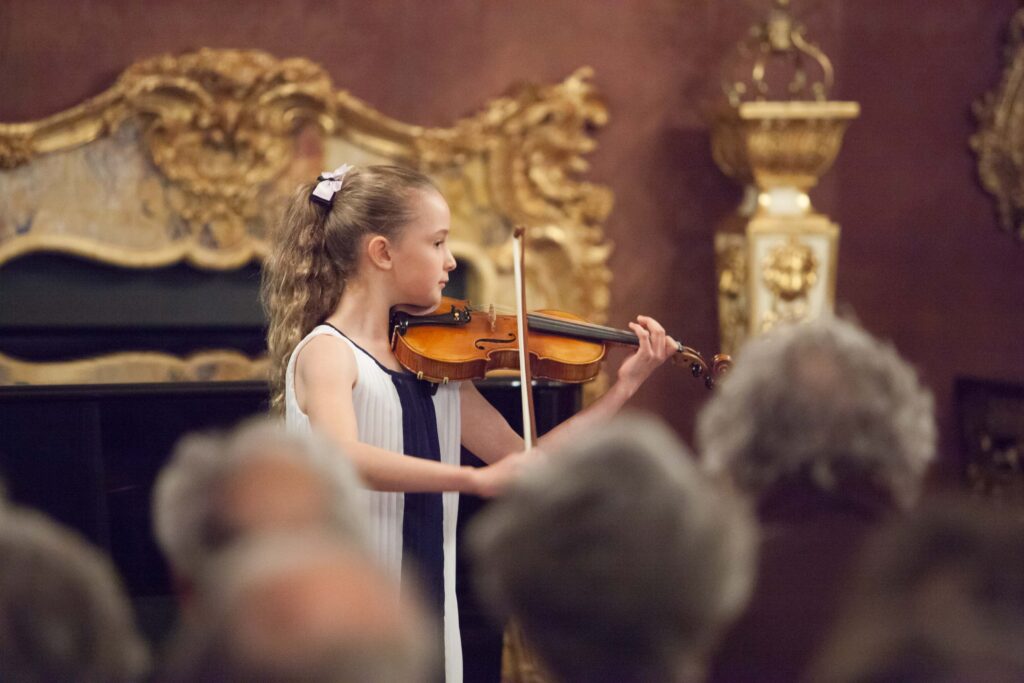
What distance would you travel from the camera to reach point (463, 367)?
7.06 feet

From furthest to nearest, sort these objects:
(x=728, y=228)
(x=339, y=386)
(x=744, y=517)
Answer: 1. (x=728, y=228)
2. (x=339, y=386)
3. (x=744, y=517)

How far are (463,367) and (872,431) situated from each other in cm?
111

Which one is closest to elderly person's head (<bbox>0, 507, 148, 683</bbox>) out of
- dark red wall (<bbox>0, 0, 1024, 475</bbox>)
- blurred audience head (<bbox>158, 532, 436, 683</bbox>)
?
blurred audience head (<bbox>158, 532, 436, 683</bbox>)

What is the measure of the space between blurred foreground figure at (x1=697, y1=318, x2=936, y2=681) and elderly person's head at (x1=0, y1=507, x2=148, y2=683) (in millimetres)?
526

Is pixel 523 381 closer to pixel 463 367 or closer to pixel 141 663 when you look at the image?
pixel 463 367

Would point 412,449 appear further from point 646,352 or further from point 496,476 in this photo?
point 646,352

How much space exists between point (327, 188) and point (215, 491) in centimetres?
124

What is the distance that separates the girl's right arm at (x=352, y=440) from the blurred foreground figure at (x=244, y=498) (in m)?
0.80

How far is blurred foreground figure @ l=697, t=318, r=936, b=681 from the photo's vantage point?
43.6 inches

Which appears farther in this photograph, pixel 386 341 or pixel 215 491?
pixel 386 341

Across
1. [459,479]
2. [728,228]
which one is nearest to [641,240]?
[728,228]

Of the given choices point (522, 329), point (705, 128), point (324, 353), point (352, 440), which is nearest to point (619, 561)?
point (352, 440)

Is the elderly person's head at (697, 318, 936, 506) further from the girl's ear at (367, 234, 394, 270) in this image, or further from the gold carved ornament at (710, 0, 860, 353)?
the gold carved ornament at (710, 0, 860, 353)

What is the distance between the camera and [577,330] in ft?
7.61
